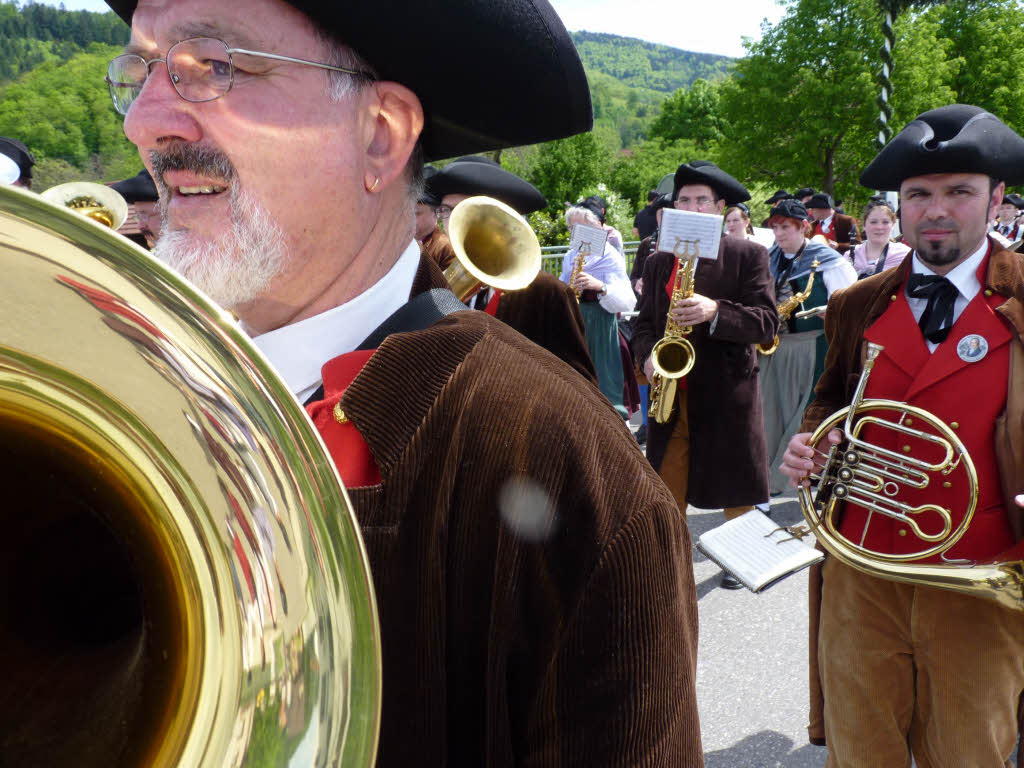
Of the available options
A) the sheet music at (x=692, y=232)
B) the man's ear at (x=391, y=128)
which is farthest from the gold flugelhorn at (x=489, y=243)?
the sheet music at (x=692, y=232)

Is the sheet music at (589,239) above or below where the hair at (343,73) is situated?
below

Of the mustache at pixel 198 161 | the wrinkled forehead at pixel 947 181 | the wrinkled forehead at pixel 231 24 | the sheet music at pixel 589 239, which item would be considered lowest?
the sheet music at pixel 589 239

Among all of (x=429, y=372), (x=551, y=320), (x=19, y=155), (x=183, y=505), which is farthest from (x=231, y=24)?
(x=19, y=155)

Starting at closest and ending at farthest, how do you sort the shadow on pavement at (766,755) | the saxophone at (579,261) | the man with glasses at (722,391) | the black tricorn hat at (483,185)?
the shadow on pavement at (766,755) < the man with glasses at (722,391) < the black tricorn hat at (483,185) < the saxophone at (579,261)

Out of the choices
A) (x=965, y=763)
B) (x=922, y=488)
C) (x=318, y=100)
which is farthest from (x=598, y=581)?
(x=965, y=763)

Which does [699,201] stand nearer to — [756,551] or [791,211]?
[791,211]

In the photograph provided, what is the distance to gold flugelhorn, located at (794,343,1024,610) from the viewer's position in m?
2.04

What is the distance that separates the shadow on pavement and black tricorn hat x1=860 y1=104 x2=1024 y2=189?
1.99m

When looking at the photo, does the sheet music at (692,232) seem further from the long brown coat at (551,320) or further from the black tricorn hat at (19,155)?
the black tricorn hat at (19,155)

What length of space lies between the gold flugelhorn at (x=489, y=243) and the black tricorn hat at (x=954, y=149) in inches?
44.9

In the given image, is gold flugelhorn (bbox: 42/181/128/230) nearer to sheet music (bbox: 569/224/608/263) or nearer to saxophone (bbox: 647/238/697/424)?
sheet music (bbox: 569/224/608/263)

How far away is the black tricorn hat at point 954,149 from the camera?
7.72 ft

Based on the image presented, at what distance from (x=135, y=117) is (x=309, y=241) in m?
0.28

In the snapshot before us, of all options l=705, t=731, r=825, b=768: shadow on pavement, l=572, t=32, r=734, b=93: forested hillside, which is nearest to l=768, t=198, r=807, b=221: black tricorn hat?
l=705, t=731, r=825, b=768: shadow on pavement
